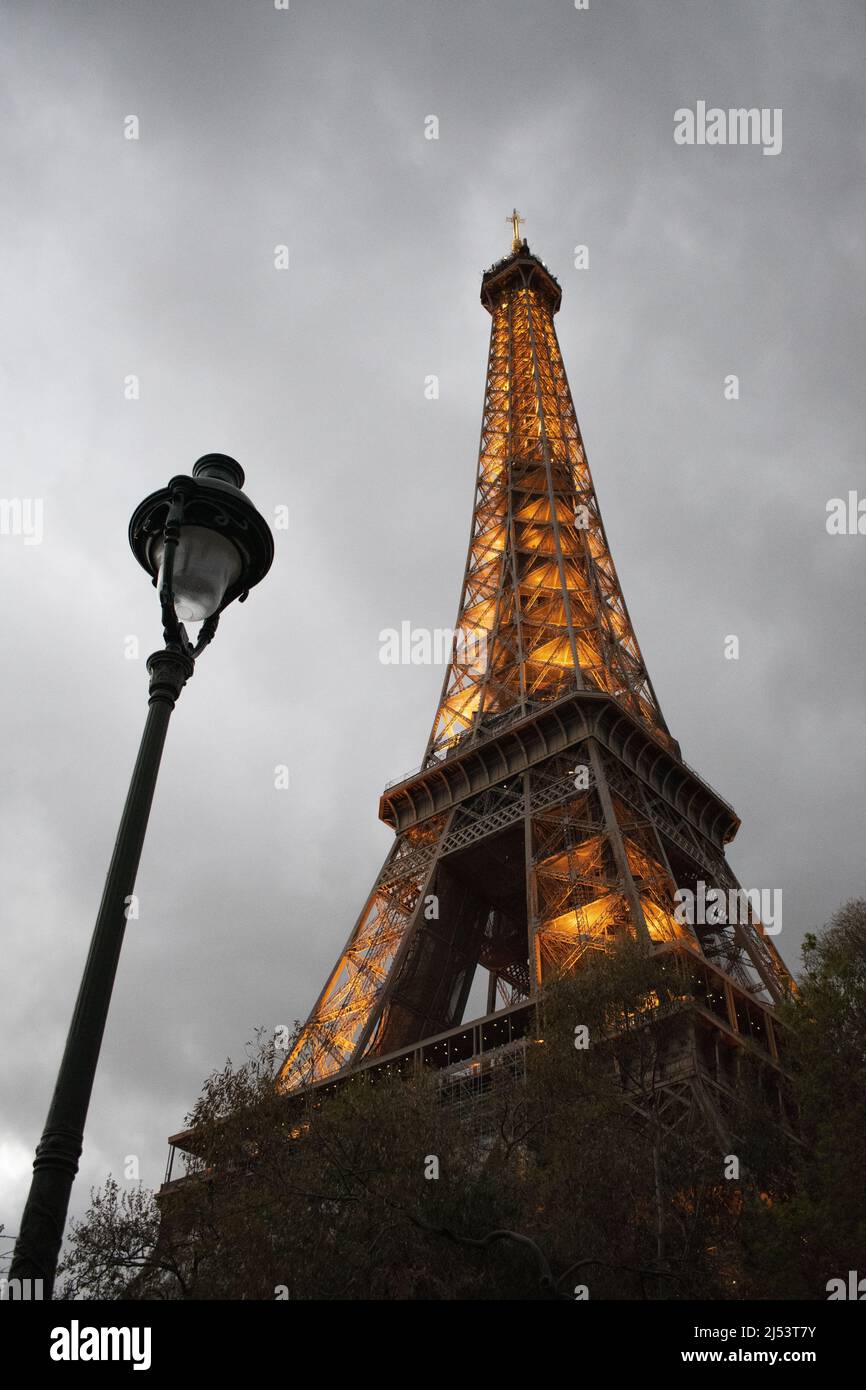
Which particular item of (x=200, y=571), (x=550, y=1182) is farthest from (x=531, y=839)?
(x=200, y=571)

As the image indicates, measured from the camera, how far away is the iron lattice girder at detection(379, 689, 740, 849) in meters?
41.2

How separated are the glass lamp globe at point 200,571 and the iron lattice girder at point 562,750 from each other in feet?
109


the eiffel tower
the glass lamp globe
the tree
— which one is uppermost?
the eiffel tower

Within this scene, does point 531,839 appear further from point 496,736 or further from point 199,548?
point 199,548

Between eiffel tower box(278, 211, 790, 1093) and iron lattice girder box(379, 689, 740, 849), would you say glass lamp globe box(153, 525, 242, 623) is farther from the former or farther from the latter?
iron lattice girder box(379, 689, 740, 849)

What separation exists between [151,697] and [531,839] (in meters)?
31.2

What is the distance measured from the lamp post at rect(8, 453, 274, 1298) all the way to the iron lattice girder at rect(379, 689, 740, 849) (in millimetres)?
32883

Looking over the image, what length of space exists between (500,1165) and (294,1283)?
4.34m

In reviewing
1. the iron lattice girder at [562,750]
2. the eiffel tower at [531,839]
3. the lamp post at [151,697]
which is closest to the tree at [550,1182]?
the eiffel tower at [531,839]

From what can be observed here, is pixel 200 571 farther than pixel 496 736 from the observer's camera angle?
No

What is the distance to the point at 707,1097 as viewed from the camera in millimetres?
24094

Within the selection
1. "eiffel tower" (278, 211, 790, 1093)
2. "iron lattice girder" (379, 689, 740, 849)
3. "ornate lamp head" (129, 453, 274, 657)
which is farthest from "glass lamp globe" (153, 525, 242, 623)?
"iron lattice girder" (379, 689, 740, 849)

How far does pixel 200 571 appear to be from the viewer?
7.83 m
